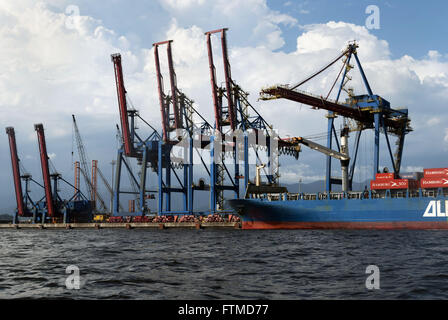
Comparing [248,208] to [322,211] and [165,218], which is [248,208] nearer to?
[322,211]

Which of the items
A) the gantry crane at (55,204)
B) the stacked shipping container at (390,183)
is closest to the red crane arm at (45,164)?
the gantry crane at (55,204)

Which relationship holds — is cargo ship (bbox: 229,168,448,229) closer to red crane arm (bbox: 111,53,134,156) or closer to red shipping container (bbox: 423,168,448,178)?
red shipping container (bbox: 423,168,448,178)

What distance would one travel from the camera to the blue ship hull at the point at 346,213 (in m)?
51.3

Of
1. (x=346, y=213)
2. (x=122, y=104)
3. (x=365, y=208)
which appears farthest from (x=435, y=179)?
(x=122, y=104)

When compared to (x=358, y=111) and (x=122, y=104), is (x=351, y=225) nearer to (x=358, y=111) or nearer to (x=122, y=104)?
(x=358, y=111)

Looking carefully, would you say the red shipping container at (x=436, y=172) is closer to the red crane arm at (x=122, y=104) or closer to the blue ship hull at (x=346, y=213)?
the blue ship hull at (x=346, y=213)

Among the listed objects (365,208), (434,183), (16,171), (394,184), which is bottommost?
(365,208)

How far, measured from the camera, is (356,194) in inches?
2280

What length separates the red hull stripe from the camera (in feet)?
168

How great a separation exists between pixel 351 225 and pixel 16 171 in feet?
260

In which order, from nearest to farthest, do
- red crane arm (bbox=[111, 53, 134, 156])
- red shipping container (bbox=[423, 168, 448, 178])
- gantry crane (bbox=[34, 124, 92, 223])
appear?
red shipping container (bbox=[423, 168, 448, 178]), red crane arm (bbox=[111, 53, 134, 156]), gantry crane (bbox=[34, 124, 92, 223])

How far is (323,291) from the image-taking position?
13.8 m

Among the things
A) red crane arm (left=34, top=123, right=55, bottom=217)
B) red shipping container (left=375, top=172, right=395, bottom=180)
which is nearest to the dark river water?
red shipping container (left=375, top=172, right=395, bottom=180)

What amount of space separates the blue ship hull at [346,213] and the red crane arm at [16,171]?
60.3 meters
